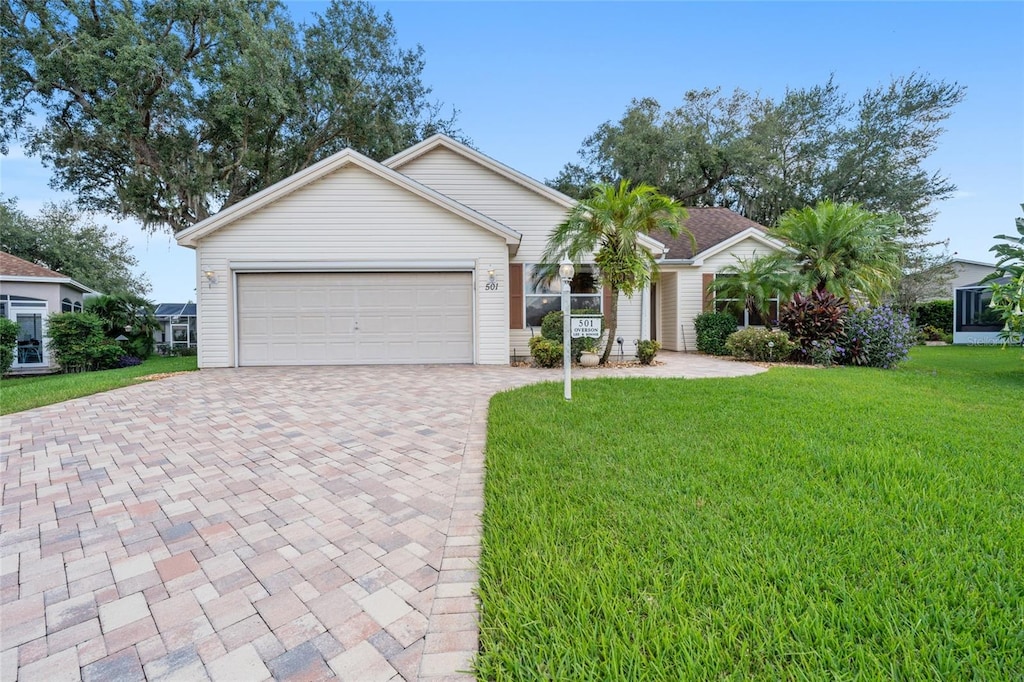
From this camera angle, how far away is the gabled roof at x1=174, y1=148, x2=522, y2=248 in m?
9.87

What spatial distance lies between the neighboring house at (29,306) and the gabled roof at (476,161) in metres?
12.4

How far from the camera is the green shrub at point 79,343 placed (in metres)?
12.9

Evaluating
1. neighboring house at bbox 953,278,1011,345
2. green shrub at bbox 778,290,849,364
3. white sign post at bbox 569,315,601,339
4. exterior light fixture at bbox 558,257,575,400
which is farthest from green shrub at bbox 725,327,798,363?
neighboring house at bbox 953,278,1011,345

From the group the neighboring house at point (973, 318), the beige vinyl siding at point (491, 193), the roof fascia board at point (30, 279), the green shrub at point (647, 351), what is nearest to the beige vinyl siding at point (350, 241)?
the beige vinyl siding at point (491, 193)

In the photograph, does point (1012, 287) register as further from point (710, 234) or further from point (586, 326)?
point (710, 234)

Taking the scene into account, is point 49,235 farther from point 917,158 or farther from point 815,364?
point 917,158

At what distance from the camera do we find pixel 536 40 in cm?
1230

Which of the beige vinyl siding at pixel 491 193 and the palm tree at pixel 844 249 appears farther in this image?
the beige vinyl siding at pixel 491 193

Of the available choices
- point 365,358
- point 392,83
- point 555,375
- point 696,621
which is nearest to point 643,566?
point 696,621

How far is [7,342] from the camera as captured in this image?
13.0 meters

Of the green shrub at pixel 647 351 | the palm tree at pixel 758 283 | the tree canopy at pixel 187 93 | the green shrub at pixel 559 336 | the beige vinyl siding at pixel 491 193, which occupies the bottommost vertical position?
the green shrub at pixel 647 351

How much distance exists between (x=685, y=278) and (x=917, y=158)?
16.5 meters

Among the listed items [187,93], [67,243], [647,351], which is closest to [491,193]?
[647,351]

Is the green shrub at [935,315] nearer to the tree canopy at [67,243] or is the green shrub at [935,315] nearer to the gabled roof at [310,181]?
the gabled roof at [310,181]
